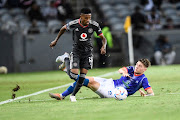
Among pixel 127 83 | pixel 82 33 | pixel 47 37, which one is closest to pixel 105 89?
pixel 127 83

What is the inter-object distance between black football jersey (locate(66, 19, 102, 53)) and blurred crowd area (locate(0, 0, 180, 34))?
11480 millimetres

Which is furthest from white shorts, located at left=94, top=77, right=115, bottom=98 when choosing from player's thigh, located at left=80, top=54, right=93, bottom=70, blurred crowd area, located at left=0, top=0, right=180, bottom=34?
blurred crowd area, located at left=0, top=0, right=180, bottom=34

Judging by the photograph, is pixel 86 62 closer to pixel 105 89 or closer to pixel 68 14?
pixel 105 89

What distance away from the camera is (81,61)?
359 inches

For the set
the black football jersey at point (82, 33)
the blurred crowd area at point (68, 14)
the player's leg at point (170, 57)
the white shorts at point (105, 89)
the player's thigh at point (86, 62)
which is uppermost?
the blurred crowd area at point (68, 14)

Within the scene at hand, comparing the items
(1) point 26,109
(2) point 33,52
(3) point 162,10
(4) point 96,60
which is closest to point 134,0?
(3) point 162,10

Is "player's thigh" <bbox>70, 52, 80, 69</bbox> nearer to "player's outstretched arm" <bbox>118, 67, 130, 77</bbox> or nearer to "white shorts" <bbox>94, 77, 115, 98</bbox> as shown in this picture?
"white shorts" <bbox>94, 77, 115, 98</bbox>

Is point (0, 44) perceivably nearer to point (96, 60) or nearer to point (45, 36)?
point (45, 36)

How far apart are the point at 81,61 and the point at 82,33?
21.7 inches

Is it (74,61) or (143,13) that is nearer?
(74,61)

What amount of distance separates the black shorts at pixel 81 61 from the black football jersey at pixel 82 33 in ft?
0.32

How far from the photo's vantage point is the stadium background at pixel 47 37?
20.1 meters

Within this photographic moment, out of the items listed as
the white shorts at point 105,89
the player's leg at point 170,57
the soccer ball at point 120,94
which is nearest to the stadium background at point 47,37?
the player's leg at point 170,57

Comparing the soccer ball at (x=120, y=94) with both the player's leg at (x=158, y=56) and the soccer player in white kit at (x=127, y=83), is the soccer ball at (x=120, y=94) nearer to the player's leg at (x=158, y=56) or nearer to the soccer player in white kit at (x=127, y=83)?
the soccer player in white kit at (x=127, y=83)
